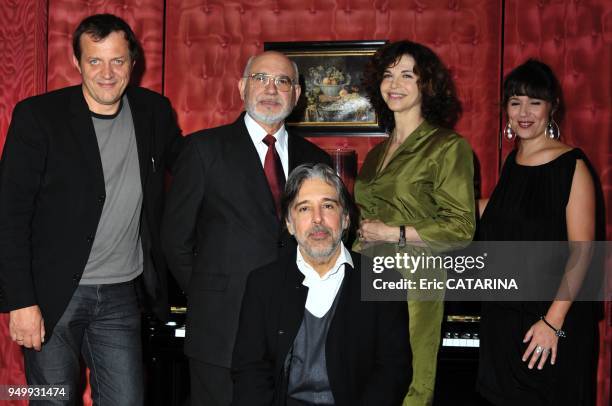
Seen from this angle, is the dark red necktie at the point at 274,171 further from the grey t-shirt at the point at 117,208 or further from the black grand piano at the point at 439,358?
the black grand piano at the point at 439,358

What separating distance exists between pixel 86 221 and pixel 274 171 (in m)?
0.73

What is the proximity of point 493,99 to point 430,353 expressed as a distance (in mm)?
1798

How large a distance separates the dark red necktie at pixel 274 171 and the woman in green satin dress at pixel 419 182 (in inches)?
14.5

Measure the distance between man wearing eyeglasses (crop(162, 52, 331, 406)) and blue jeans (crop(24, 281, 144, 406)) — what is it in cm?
27

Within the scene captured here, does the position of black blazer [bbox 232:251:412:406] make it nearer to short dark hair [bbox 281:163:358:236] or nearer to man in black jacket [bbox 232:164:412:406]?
man in black jacket [bbox 232:164:412:406]

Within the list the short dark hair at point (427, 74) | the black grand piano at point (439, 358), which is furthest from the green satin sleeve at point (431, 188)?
the black grand piano at point (439, 358)

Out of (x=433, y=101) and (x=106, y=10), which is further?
(x=106, y=10)

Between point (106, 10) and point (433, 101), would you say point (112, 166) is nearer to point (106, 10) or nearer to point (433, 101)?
point (433, 101)

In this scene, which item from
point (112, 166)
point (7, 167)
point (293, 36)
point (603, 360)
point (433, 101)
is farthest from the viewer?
point (293, 36)

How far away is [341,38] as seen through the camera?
12.5ft

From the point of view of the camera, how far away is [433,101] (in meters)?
2.66

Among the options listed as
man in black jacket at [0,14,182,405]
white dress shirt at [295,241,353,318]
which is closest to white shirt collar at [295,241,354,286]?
white dress shirt at [295,241,353,318]

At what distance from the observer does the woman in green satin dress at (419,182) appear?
2457mm

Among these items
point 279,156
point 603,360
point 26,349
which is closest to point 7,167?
point 26,349
